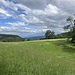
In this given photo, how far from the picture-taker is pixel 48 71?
7.34 metres

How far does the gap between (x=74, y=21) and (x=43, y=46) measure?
14716 millimetres

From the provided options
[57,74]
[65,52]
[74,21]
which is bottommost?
[65,52]

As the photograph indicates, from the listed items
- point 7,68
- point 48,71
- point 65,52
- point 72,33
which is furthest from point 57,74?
point 72,33

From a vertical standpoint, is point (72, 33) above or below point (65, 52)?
above

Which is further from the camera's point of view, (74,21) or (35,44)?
(74,21)

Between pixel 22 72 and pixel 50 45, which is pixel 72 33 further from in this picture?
pixel 22 72

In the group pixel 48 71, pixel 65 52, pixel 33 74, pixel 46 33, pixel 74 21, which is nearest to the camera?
pixel 33 74

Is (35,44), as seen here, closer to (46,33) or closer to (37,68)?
(37,68)

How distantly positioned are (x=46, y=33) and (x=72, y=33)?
91.6 m

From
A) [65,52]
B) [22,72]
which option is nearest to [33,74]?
[22,72]

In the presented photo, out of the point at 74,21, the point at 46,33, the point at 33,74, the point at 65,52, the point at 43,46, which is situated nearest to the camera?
the point at 33,74

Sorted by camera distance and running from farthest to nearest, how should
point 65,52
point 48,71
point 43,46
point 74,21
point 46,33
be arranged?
point 46,33 → point 74,21 → point 43,46 → point 65,52 → point 48,71

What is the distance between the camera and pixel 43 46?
52.4 m

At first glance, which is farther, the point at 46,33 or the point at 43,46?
the point at 46,33
